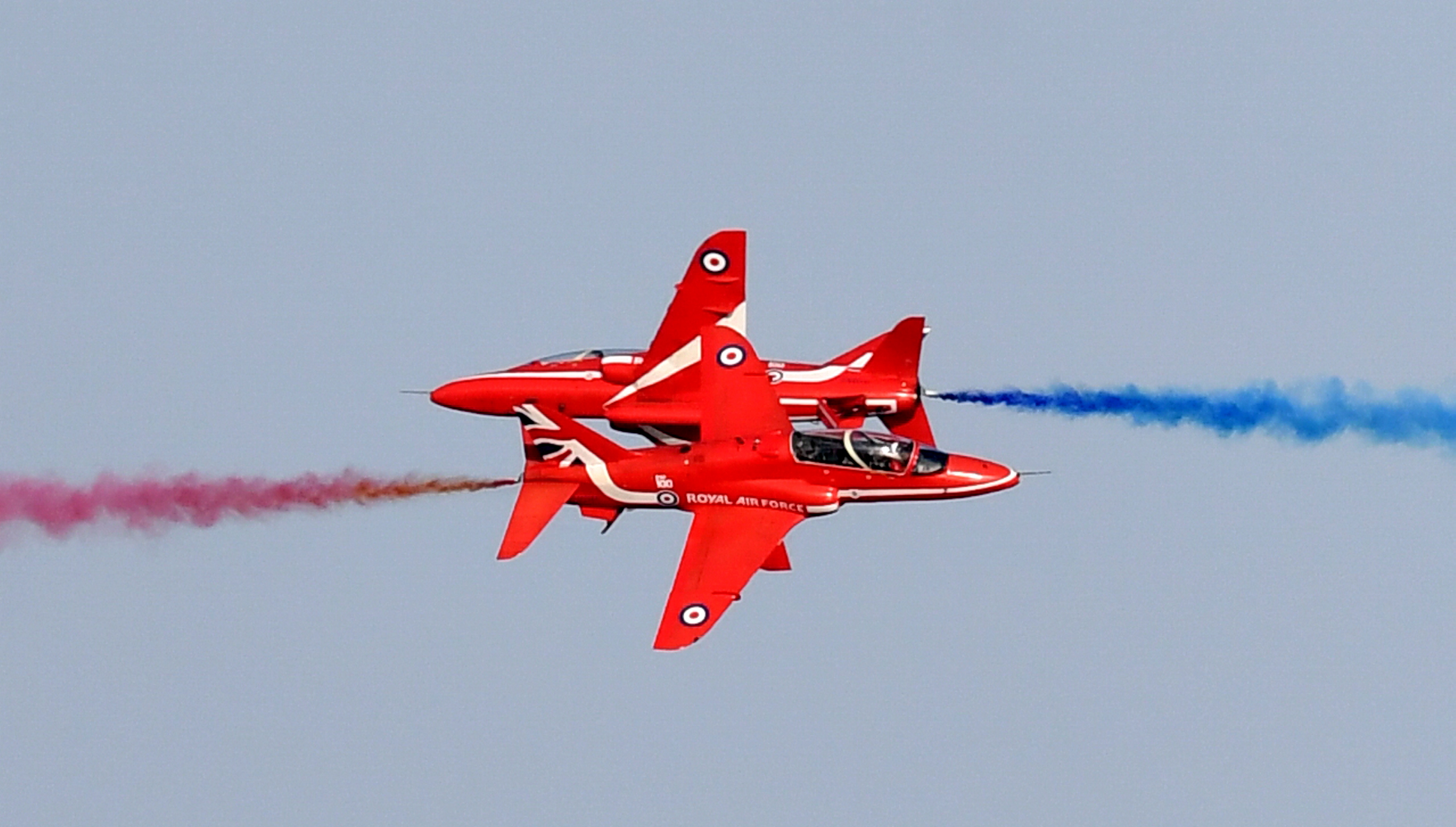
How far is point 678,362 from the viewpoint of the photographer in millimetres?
54094

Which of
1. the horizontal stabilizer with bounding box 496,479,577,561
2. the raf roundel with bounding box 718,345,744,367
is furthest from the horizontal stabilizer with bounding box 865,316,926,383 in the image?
the horizontal stabilizer with bounding box 496,479,577,561

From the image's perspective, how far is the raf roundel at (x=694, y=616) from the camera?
48.8m

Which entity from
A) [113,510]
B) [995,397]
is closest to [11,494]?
[113,510]

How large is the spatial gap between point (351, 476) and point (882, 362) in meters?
9.84

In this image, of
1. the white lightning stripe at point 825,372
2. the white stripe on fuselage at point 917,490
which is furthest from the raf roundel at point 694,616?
the white lightning stripe at point 825,372

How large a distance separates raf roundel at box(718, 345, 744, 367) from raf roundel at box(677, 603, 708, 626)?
5.32 metres

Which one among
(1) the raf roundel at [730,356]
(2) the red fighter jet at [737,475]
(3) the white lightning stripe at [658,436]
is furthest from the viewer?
(3) the white lightning stripe at [658,436]

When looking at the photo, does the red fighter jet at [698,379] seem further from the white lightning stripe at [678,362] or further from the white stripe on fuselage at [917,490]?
the white stripe on fuselage at [917,490]

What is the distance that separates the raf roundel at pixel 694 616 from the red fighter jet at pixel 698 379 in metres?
5.29

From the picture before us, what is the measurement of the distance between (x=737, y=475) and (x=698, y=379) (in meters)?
3.46

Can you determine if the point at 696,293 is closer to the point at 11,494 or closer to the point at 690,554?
the point at 690,554

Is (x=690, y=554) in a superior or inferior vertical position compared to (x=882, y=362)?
inferior

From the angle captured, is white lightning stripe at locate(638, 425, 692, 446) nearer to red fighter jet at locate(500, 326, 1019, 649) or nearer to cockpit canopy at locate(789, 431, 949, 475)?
red fighter jet at locate(500, 326, 1019, 649)

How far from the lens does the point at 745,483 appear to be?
51031 millimetres
